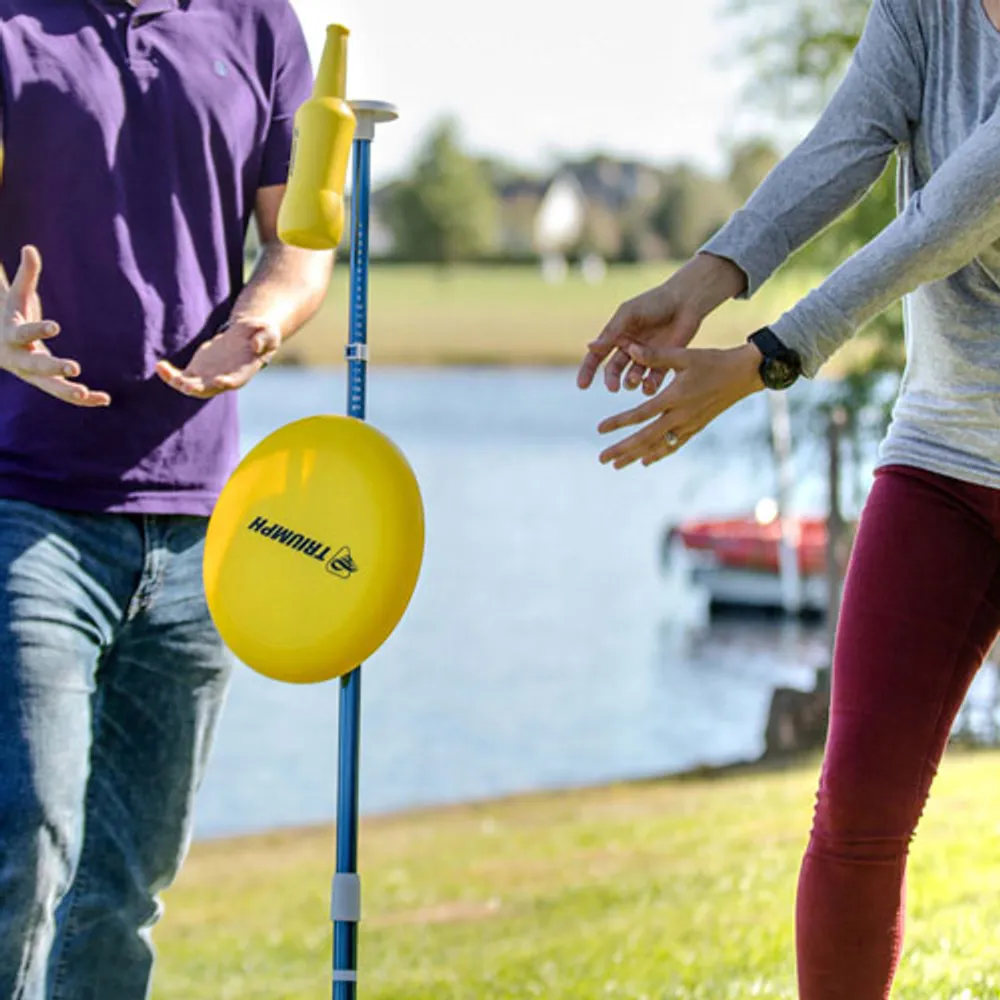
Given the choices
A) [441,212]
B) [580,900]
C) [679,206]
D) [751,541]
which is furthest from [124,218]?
[441,212]

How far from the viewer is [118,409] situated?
94.7 inches

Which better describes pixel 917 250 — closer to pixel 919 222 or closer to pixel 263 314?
pixel 919 222

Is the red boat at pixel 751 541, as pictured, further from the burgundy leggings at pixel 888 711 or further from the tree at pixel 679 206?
the tree at pixel 679 206

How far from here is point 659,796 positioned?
9367 millimetres

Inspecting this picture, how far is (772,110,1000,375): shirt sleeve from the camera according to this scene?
2162mm

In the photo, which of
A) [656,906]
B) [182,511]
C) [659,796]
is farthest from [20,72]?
[659,796]

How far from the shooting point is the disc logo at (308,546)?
2.23 metres

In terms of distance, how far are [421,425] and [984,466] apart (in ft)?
132

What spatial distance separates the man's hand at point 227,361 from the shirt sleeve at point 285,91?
0.96 ft

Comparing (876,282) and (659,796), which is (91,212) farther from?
(659,796)

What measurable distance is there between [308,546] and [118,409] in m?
0.36

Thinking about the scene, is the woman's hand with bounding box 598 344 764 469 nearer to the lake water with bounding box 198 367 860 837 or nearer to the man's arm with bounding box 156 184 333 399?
the man's arm with bounding box 156 184 333 399

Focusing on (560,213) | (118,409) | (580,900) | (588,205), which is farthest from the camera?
(560,213)

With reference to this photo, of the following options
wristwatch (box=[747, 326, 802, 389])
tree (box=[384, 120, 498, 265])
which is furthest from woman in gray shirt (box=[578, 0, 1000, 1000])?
tree (box=[384, 120, 498, 265])
